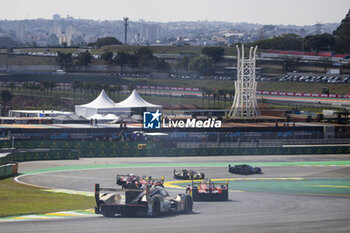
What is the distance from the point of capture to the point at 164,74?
529 ft

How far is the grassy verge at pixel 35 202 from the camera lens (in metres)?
26.1

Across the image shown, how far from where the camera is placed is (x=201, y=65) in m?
166

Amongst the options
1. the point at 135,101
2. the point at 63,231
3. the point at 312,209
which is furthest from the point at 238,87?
the point at 63,231

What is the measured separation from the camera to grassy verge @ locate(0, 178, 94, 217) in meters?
26.1

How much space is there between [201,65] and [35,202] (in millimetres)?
138848

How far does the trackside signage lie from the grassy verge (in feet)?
117

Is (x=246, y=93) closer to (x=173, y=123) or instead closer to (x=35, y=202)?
(x=173, y=123)

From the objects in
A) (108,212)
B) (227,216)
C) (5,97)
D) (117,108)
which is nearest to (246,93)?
(117,108)

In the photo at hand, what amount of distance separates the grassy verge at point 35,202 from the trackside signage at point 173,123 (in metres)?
35.8

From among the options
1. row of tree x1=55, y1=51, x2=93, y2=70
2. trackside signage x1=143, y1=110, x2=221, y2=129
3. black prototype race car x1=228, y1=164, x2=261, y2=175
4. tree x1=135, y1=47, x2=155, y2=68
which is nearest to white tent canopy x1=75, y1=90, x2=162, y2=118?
trackside signage x1=143, y1=110, x2=221, y2=129

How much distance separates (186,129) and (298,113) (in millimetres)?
37067

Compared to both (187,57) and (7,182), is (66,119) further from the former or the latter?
(187,57)

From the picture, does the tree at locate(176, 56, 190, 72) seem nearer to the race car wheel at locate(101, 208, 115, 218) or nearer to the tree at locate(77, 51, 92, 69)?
the tree at locate(77, 51, 92, 69)

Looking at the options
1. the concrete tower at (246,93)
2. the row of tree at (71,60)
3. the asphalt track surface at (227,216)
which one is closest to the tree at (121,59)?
the row of tree at (71,60)
